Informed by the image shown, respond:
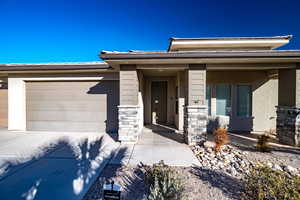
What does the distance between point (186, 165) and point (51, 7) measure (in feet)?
30.0

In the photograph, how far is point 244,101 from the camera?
692 centimetres

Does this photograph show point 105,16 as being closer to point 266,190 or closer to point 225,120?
point 225,120

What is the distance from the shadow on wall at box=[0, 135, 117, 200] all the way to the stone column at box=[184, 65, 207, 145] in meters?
2.72

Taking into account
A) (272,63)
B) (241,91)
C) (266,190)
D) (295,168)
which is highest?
(272,63)

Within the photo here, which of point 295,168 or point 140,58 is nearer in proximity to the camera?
point 295,168

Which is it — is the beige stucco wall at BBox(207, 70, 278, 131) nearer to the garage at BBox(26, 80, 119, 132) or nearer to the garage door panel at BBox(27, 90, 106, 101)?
the garage at BBox(26, 80, 119, 132)

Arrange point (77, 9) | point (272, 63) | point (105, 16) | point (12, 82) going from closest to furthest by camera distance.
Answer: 1. point (272, 63)
2. point (12, 82)
3. point (77, 9)
4. point (105, 16)

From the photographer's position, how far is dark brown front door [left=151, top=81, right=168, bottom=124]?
8.41 metres

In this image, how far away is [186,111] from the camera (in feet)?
16.5

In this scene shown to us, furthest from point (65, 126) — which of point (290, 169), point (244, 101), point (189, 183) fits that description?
point (244, 101)

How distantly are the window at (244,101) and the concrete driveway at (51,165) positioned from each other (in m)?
6.05

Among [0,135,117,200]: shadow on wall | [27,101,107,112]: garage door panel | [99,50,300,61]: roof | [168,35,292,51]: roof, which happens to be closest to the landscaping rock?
[0,135,117,200]: shadow on wall

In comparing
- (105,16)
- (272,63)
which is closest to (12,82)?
(105,16)

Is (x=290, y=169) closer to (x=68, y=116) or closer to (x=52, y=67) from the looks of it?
(x=68, y=116)
